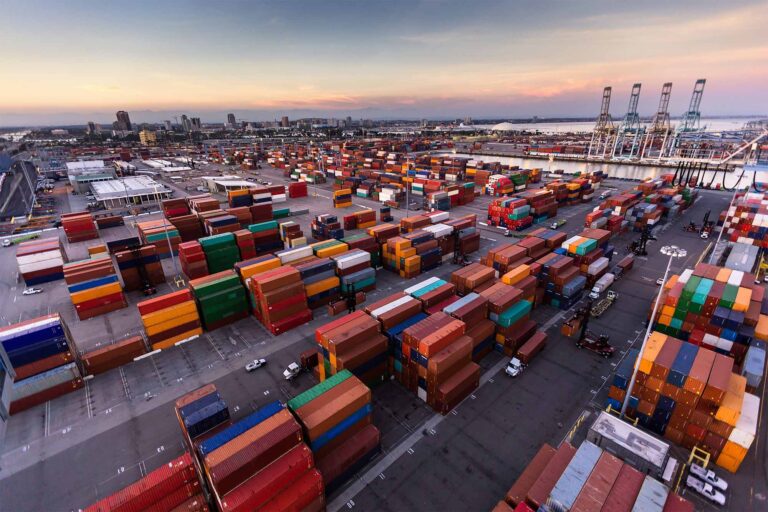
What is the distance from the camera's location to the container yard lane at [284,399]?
2361 centimetres

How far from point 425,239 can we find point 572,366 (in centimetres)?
3062

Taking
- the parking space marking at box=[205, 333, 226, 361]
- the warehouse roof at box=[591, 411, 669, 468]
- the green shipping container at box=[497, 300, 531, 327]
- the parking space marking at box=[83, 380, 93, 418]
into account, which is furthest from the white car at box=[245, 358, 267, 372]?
the warehouse roof at box=[591, 411, 669, 468]

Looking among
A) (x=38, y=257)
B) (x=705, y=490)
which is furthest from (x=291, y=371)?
(x=38, y=257)

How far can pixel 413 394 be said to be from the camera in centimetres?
3170

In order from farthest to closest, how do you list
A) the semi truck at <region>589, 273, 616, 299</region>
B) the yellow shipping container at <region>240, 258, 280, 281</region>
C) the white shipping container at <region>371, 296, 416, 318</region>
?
the semi truck at <region>589, 273, 616, 299</region>, the yellow shipping container at <region>240, 258, 280, 281</region>, the white shipping container at <region>371, 296, 416, 318</region>

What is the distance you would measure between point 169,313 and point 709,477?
52.6 meters

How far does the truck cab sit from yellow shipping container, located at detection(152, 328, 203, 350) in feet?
123

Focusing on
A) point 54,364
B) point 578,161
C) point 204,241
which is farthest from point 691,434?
point 578,161

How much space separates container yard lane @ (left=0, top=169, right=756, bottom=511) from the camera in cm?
2361

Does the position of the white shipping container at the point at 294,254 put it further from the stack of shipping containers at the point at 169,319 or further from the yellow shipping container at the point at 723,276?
the yellow shipping container at the point at 723,276

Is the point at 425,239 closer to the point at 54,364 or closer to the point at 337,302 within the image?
the point at 337,302

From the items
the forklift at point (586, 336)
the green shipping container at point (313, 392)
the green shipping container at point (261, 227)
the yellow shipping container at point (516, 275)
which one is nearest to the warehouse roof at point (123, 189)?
the green shipping container at point (261, 227)

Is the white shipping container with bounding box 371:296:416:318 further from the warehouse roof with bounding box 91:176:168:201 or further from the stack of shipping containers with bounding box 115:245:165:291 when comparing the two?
the warehouse roof with bounding box 91:176:168:201

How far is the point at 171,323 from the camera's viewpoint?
38.8m
